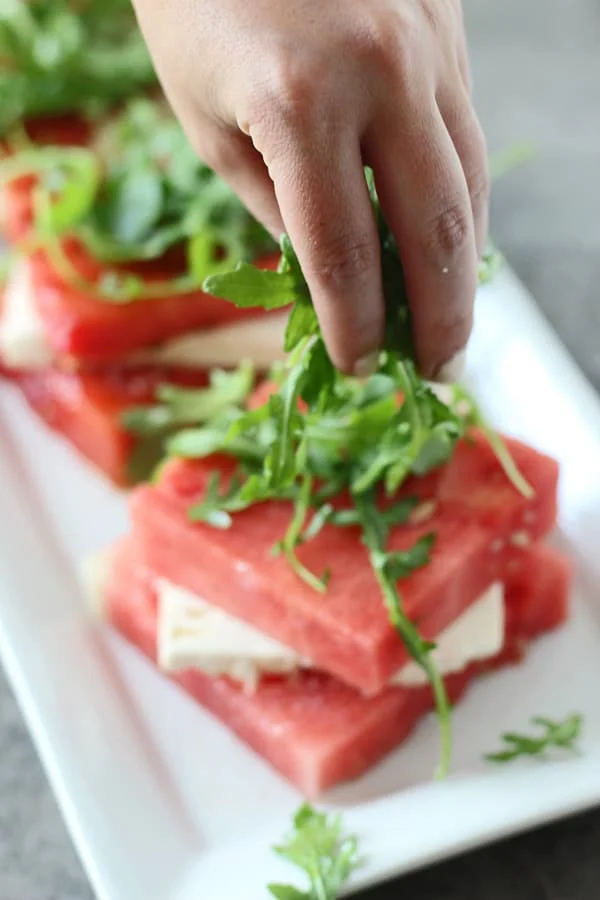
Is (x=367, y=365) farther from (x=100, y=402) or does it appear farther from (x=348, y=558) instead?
(x=100, y=402)

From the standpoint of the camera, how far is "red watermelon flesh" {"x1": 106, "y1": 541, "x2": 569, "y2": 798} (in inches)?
61.2

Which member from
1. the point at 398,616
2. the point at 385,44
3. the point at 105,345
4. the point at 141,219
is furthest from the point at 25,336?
the point at 385,44

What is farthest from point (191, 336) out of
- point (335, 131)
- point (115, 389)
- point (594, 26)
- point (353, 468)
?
point (594, 26)

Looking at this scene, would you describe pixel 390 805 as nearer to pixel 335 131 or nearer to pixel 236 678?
pixel 236 678

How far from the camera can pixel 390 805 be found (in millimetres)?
1505

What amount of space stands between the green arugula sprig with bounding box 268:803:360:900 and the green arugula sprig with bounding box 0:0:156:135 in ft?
5.39

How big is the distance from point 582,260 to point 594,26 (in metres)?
0.85

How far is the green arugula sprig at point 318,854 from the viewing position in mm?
1385

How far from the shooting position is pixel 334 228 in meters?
1.14

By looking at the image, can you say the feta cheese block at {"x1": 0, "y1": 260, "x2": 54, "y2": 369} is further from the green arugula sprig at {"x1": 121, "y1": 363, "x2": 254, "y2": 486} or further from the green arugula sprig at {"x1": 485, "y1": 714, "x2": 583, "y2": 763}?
the green arugula sprig at {"x1": 485, "y1": 714, "x2": 583, "y2": 763}

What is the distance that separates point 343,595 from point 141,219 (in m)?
0.94

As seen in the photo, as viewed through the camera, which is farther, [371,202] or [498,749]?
[498,749]

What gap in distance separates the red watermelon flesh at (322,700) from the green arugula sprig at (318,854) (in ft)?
0.23

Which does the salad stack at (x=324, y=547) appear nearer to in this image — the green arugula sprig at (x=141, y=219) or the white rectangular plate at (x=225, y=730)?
the white rectangular plate at (x=225, y=730)
